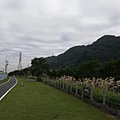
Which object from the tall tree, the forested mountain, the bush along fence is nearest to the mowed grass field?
the bush along fence

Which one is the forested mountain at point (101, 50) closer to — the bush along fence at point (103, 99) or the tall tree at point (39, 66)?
the tall tree at point (39, 66)

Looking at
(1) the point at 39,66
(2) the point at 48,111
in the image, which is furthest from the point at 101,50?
(2) the point at 48,111

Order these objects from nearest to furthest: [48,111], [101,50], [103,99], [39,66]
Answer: [48,111] < [103,99] < [101,50] < [39,66]

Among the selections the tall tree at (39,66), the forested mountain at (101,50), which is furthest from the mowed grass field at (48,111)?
the tall tree at (39,66)

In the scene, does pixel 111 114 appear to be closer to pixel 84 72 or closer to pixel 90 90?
pixel 90 90

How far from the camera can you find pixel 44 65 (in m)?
60.9

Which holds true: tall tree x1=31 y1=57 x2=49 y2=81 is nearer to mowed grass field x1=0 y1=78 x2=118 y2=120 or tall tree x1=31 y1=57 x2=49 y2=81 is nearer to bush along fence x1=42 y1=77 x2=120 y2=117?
bush along fence x1=42 y1=77 x2=120 y2=117

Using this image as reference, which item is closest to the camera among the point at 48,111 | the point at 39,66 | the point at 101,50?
the point at 48,111

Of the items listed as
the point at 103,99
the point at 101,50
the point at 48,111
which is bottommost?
the point at 48,111

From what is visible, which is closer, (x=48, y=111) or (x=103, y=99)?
(x=48, y=111)

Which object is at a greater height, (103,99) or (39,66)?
(39,66)

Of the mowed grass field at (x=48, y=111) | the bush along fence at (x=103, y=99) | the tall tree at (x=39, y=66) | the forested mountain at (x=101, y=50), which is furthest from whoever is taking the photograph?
the tall tree at (x=39, y=66)

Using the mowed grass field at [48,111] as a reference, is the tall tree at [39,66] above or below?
above

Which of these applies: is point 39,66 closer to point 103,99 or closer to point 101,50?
point 101,50
